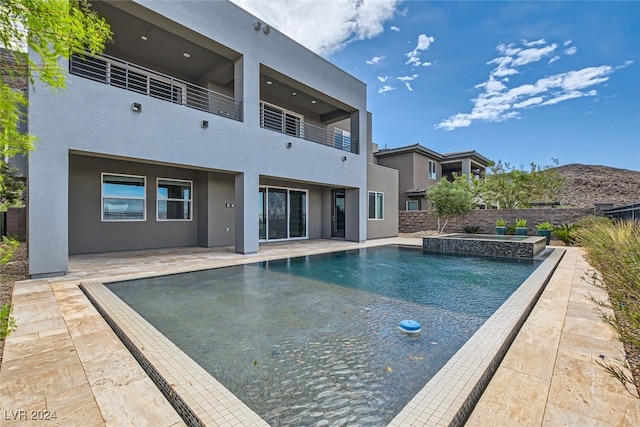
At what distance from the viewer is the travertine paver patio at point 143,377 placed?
84.3 inches

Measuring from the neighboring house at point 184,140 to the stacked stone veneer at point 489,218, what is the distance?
23.9 ft

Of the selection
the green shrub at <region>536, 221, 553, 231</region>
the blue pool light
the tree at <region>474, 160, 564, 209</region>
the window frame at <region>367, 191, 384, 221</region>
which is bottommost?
the blue pool light

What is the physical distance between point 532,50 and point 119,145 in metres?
20.8

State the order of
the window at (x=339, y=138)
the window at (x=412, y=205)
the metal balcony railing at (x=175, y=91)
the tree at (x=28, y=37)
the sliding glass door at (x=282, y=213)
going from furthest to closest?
1. the window at (x=412, y=205)
2. the window at (x=339, y=138)
3. the sliding glass door at (x=282, y=213)
4. the metal balcony railing at (x=175, y=91)
5. the tree at (x=28, y=37)

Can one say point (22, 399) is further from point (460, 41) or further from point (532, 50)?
point (532, 50)

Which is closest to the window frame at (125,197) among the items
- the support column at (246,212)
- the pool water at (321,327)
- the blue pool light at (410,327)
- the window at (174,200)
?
the window at (174,200)

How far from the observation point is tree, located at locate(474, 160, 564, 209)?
18.9 m

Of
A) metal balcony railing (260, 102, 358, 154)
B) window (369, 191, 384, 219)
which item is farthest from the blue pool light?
window (369, 191, 384, 219)

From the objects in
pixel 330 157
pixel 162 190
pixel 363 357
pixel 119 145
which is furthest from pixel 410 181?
pixel 363 357

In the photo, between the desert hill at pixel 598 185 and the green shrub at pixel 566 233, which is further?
the desert hill at pixel 598 185

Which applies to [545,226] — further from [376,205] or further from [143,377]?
[143,377]

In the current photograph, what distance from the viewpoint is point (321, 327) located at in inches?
162

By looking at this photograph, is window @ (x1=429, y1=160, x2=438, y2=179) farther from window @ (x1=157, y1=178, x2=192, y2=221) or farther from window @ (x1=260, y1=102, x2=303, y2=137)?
window @ (x1=157, y1=178, x2=192, y2=221)

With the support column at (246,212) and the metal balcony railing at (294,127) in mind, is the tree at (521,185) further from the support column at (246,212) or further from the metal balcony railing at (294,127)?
the support column at (246,212)
